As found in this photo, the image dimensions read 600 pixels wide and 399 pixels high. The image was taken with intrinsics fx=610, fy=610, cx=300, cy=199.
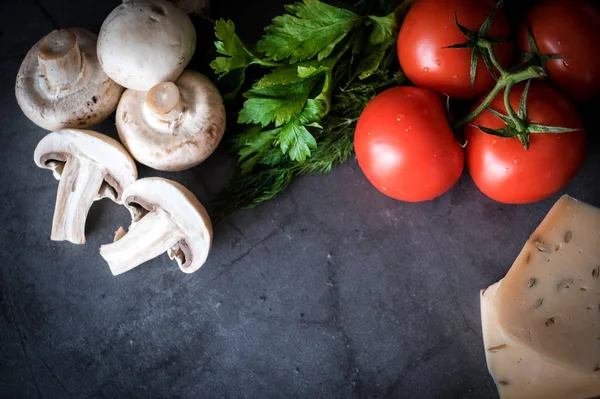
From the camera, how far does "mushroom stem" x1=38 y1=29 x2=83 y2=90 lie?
5.18ft

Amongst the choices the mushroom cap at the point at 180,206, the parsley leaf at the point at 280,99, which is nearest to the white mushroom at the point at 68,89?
the mushroom cap at the point at 180,206

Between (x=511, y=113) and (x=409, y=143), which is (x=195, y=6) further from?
(x=511, y=113)

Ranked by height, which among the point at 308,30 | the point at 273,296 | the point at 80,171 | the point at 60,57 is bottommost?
the point at 273,296

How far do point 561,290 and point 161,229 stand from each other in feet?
3.61

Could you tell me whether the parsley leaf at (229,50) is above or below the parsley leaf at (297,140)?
above

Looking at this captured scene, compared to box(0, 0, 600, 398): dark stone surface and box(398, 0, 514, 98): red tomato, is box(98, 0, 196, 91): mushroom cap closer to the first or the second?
box(0, 0, 600, 398): dark stone surface

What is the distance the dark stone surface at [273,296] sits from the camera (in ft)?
5.90

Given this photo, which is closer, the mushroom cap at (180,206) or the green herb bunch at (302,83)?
the green herb bunch at (302,83)

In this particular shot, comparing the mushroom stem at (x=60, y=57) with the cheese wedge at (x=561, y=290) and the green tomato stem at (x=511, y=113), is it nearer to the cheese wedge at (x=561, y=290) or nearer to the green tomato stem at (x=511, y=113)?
the green tomato stem at (x=511, y=113)

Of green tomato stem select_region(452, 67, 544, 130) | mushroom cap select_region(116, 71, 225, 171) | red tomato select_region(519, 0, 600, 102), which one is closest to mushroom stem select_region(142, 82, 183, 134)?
mushroom cap select_region(116, 71, 225, 171)

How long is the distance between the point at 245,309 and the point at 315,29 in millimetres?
830

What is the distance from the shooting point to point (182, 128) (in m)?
1.64

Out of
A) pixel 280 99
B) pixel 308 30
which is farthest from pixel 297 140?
pixel 308 30

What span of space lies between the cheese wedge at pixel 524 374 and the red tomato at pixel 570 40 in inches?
23.2
